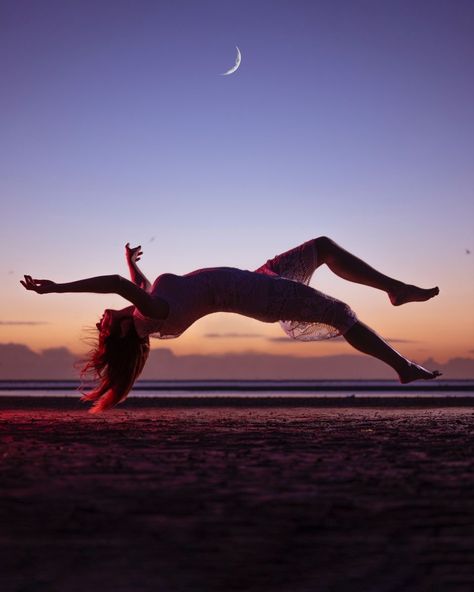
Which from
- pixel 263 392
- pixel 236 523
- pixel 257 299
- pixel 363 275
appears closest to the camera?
pixel 236 523

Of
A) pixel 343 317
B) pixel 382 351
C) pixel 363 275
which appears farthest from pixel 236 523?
pixel 363 275

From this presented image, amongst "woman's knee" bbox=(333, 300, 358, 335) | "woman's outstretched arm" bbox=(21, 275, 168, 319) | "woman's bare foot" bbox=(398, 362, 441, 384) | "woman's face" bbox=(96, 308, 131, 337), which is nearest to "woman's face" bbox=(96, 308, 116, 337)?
"woman's face" bbox=(96, 308, 131, 337)

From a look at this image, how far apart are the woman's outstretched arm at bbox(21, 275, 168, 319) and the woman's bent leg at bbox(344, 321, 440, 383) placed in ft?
6.50

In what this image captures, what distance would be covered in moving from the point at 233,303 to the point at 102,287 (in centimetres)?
122

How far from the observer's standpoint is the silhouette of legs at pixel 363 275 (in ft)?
21.8

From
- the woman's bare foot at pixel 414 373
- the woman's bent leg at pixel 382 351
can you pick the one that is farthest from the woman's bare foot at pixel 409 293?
the woman's bare foot at pixel 414 373

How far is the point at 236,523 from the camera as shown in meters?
2.40

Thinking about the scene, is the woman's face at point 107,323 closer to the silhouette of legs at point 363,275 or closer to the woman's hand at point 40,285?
the woman's hand at point 40,285

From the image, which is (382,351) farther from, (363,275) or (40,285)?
(40,285)

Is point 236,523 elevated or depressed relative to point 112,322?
depressed

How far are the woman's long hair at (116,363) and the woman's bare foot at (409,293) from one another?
2.29 meters

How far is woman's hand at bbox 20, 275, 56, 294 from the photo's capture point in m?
5.54

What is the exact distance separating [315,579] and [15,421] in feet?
16.7

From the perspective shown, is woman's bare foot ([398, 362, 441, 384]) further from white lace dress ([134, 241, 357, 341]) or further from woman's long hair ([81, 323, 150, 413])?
woman's long hair ([81, 323, 150, 413])
